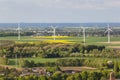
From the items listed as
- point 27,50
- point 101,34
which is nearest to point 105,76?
point 27,50

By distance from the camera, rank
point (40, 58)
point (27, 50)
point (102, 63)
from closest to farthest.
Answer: point (102, 63) < point (40, 58) < point (27, 50)

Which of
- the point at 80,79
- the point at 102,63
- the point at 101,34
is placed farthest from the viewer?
the point at 101,34

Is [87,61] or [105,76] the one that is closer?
[105,76]

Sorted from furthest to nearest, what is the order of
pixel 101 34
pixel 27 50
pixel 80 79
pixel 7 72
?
pixel 101 34
pixel 27 50
pixel 7 72
pixel 80 79

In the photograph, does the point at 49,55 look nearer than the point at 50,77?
No

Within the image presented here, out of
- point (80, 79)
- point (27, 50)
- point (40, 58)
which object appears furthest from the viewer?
point (27, 50)

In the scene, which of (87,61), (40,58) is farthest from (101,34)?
(87,61)

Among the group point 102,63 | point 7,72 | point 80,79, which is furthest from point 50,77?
point 102,63

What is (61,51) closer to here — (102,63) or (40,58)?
(40,58)

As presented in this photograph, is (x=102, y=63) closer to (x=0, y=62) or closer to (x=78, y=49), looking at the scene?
(x=0, y=62)
